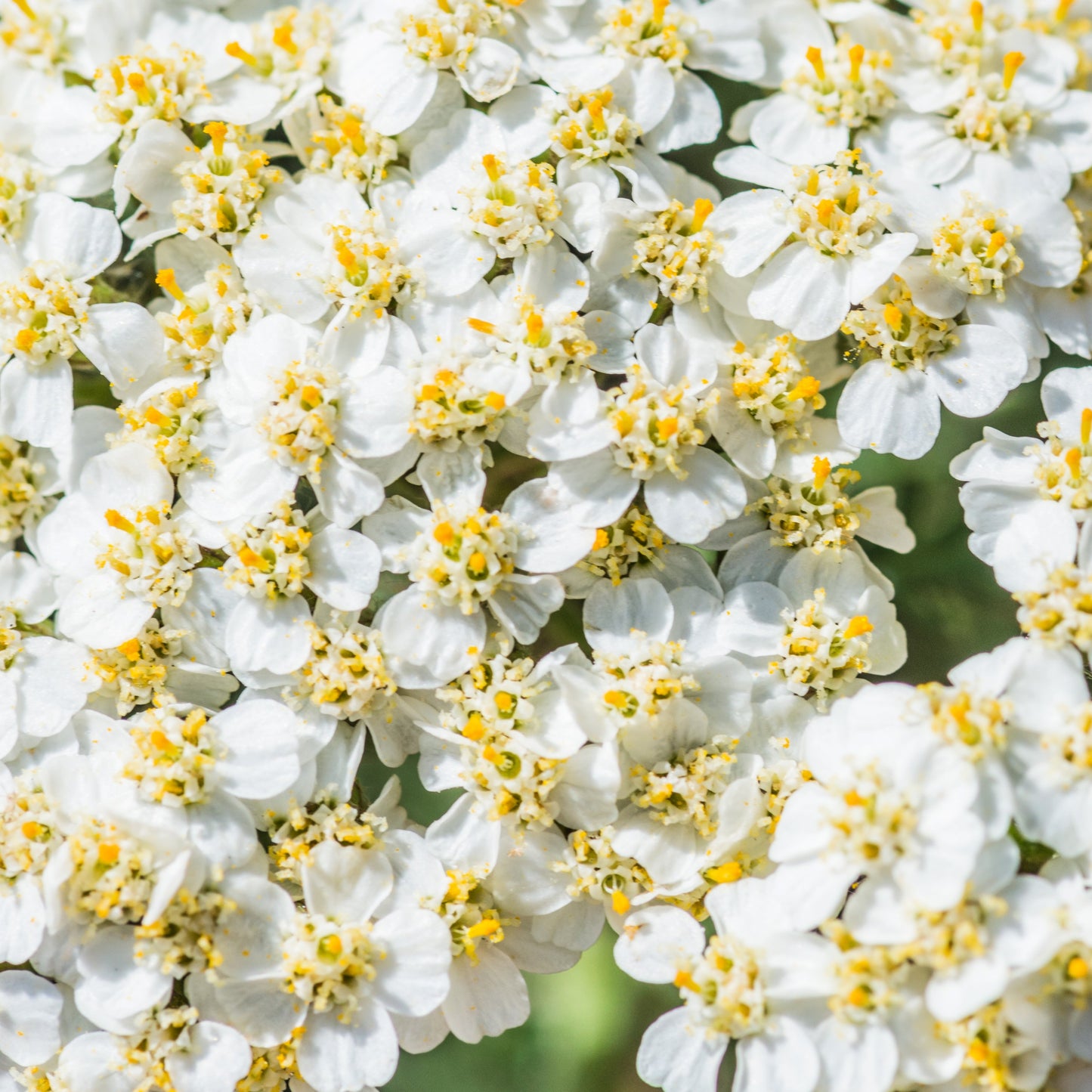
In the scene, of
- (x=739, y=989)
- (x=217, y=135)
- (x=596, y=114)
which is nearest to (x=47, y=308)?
(x=217, y=135)

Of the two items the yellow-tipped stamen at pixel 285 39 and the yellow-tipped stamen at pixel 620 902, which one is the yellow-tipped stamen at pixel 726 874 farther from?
the yellow-tipped stamen at pixel 285 39

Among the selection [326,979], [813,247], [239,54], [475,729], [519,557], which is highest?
[239,54]

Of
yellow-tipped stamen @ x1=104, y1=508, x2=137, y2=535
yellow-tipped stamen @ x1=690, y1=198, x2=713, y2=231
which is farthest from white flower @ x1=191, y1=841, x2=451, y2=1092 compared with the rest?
yellow-tipped stamen @ x1=690, y1=198, x2=713, y2=231

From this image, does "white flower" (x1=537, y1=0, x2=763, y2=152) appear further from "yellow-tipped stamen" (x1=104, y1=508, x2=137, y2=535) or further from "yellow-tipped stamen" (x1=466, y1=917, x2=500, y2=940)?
"yellow-tipped stamen" (x1=466, y1=917, x2=500, y2=940)

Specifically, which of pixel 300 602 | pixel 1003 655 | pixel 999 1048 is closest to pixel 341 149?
pixel 300 602

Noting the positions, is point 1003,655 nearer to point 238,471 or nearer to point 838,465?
point 838,465

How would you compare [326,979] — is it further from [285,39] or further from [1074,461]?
[285,39]

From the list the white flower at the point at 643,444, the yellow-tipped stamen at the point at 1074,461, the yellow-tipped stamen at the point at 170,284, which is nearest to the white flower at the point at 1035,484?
the yellow-tipped stamen at the point at 1074,461

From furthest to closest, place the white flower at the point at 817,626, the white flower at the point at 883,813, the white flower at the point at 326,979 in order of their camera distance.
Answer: the white flower at the point at 817,626 → the white flower at the point at 326,979 → the white flower at the point at 883,813
